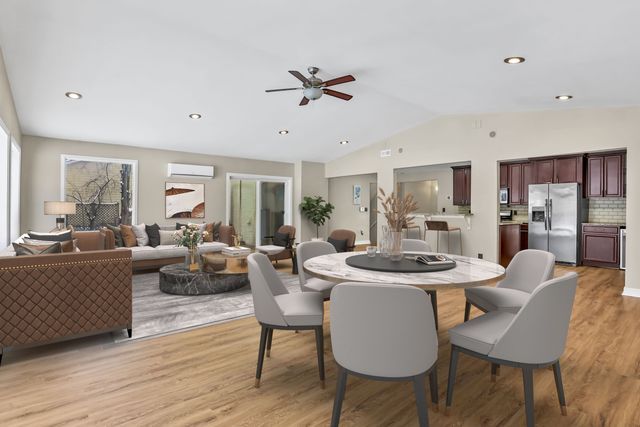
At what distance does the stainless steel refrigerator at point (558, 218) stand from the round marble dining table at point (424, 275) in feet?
17.5

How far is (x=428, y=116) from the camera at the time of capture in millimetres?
6703

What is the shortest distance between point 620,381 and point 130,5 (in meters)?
4.61

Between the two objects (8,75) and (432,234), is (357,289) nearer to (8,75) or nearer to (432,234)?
(8,75)

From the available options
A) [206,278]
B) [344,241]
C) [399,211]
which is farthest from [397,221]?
[344,241]

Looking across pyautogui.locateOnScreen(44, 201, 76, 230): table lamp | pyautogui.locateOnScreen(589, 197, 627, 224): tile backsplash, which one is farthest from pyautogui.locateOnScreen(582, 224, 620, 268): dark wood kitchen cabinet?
pyautogui.locateOnScreen(44, 201, 76, 230): table lamp

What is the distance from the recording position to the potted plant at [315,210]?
886cm

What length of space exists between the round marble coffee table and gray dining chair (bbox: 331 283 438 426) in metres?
2.90

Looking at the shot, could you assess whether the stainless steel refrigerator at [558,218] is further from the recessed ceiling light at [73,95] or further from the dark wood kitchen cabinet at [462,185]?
the recessed ceiling light at [73,95]

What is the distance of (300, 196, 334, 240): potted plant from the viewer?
8859mm

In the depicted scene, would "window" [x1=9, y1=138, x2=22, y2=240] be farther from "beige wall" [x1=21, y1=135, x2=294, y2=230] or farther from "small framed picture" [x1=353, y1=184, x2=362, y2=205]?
"small framed picture" [x1=353, y1=184, x2=362, y2=205]

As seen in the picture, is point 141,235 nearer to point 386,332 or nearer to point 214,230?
point 214,230

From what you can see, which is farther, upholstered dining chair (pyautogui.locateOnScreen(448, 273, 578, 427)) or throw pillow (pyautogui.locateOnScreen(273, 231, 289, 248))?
throw pillow (pyautogui.locateOnScreen(273, 231, 289, 248))

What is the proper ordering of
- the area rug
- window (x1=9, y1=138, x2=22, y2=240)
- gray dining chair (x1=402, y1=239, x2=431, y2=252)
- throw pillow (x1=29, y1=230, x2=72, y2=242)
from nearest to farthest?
the area rug < gray dining chair (x1=402, y1=239, x2=431, y2=252) < throw pillow (x1=29, y1=230, x2=72, y2=242) < window (x1=9, y1=138, x2=22, y2=240)

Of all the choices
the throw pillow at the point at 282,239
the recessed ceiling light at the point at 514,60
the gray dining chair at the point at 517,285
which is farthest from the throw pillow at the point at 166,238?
the recessed ceiling light at the point at 514,60
